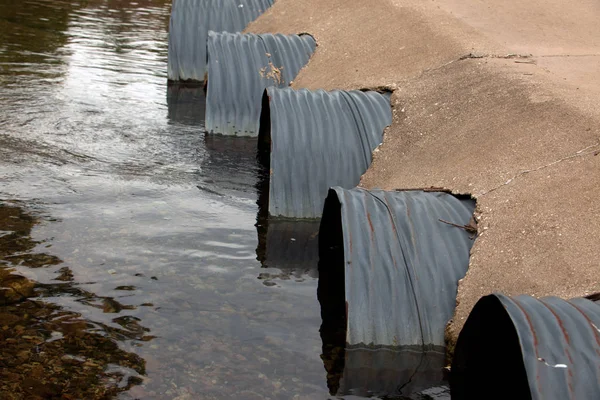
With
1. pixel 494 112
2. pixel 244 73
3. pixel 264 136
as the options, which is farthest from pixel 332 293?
pixel 244 73

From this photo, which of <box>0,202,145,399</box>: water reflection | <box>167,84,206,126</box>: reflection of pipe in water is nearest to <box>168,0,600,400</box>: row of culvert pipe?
<box>0,202,145,399</box>: water reflection

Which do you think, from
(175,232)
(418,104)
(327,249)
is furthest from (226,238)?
(418,104)

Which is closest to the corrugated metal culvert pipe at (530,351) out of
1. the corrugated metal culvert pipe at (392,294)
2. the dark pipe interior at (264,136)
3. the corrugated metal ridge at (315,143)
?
the corrugated metal culvert pipe at (392,294)

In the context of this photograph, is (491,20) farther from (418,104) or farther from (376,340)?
(376,340)

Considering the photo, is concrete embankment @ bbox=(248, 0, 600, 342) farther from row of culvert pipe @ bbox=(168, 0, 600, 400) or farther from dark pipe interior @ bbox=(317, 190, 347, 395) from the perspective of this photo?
dark pipe interior @ bbox=(317, 190, 347, 395)

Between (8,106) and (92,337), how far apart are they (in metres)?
5.96

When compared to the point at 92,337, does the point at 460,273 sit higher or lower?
higher

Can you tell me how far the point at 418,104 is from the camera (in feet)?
27.3

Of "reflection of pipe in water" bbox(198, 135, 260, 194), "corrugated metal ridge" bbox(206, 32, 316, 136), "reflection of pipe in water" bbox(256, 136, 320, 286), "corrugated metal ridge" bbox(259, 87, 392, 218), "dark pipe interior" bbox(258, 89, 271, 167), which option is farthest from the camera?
"corrugated metal ridge" bbox(206, 32, 316, 136)

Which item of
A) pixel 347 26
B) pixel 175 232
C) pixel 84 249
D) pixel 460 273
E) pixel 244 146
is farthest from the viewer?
pixel 347 26

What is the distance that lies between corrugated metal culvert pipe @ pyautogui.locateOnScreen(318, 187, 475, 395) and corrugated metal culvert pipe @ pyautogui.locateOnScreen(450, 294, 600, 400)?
399mm

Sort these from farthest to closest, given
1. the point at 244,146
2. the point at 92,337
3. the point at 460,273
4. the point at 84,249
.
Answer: the point at 244,146, the point at 84,249, the point at 460,273, the point at 92,337

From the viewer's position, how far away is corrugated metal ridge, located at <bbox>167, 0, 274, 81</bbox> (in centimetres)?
1291

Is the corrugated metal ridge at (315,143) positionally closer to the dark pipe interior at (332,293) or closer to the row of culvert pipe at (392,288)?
the row of culvert pipe at (392,288)
